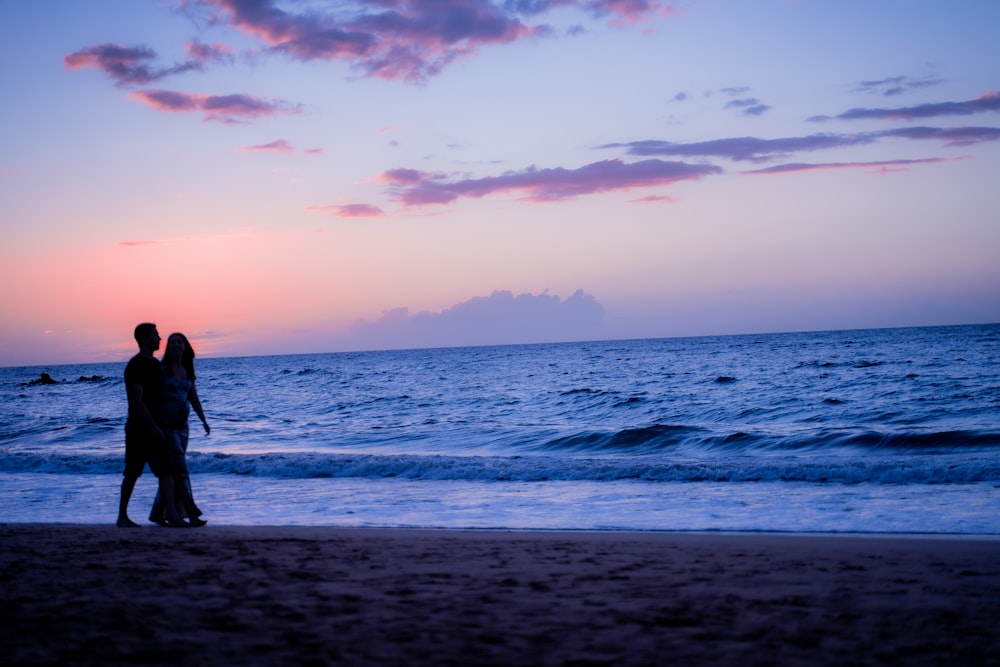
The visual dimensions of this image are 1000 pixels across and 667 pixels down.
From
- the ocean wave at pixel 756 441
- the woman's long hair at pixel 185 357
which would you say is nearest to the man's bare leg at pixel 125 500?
the woman's long hair at pixel 185 357

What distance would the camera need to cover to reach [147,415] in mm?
7949

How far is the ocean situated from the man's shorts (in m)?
2.27

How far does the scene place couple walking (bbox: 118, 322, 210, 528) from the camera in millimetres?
7941

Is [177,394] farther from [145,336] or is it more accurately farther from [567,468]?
[567,468]

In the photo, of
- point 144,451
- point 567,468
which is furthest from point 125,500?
point 567,468

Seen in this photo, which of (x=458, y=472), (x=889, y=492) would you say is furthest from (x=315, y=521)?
(x=889, y=492)

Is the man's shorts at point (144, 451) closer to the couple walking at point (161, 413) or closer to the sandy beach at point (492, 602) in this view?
the couple walking at point (161, 413)

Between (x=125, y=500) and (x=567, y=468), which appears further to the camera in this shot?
(x=567, y=468)

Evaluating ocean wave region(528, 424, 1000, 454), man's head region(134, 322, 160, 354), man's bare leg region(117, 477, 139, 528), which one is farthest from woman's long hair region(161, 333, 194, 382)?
ocean wave region(528, 424, 1000, 454)

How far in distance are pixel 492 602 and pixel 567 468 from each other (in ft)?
35.2

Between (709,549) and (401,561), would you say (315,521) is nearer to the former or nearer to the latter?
(401,561)

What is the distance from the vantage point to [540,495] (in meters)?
12.8

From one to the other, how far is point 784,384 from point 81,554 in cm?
3288

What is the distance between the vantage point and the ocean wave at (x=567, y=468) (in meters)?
13.5
